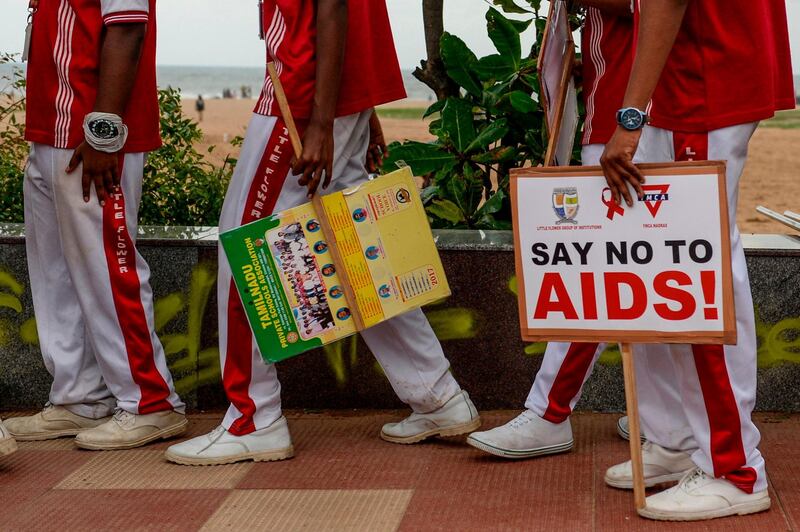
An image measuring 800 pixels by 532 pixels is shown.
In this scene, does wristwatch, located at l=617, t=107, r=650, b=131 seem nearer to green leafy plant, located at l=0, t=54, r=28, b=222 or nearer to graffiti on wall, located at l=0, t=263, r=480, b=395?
graffiti on wall, located at l=0, t=263, r=480, b=395

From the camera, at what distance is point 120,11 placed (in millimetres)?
4215

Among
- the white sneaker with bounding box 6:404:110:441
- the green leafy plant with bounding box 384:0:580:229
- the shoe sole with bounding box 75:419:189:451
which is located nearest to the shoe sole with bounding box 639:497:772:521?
the shoe sole with bounding box 75:419:189:451

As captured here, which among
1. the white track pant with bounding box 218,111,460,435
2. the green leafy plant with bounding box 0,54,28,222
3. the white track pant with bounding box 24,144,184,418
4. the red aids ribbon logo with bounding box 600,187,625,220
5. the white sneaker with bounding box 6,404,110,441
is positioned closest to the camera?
the red aids ribbon logo with bounding box 600,187,625,220

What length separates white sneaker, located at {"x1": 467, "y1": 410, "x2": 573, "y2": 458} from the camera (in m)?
4.25

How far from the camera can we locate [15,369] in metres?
5.11

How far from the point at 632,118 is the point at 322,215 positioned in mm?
1146

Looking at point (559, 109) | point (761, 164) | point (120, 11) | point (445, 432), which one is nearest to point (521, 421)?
point (445, 432)

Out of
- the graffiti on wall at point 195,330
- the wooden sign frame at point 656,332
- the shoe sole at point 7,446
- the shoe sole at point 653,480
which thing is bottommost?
the shoe sole at point 653,480

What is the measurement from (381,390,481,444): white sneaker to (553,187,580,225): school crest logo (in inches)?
48.0

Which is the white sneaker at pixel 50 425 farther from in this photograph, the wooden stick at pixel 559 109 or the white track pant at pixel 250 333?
the wooden stick at pixel 559 109

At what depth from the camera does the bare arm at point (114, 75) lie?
4.25m

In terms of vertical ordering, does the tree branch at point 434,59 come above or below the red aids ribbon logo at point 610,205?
above

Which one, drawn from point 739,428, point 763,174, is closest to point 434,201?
point 739,428

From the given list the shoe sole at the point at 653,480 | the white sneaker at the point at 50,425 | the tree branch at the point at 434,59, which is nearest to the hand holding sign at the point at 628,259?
the shoe sole at the point at 653,480
